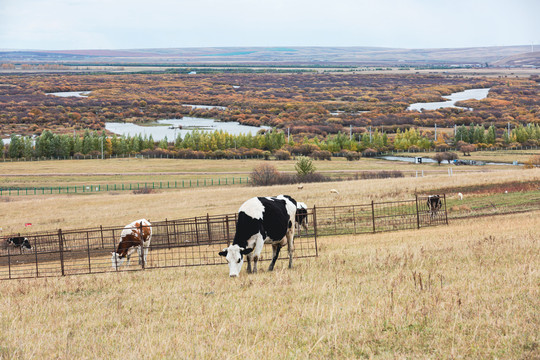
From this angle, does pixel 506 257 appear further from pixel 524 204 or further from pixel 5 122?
pixel 5 122

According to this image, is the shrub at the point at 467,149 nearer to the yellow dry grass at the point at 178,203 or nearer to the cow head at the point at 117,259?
the yellow dry grass at the point at 178,203

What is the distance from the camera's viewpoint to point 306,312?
10344mm

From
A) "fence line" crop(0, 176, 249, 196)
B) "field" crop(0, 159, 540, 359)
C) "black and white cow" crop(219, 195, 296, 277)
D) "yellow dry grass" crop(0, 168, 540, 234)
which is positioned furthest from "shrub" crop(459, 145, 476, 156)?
"black and white cow" crop(219, 195, 296, 277)

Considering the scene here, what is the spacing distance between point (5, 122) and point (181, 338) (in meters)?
211

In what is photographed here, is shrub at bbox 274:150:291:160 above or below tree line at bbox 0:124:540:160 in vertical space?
below

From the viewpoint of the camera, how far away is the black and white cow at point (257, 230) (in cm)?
1562

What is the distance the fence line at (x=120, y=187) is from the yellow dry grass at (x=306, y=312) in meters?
66.9

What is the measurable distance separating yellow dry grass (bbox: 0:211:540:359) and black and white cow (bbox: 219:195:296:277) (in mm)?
792

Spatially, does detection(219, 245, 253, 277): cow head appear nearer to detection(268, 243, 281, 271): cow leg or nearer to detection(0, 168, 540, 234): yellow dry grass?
detection(268, 243, 281, 271): cow leg

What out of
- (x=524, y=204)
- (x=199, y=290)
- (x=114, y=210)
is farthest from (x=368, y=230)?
(x=114, y=210)

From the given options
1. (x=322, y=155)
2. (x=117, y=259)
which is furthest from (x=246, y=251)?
(x=322, y=155)

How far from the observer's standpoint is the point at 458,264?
14.3 meters

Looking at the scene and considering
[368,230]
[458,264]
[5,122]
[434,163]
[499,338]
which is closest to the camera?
[499,338]

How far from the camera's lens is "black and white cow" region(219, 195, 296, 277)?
15.6m
